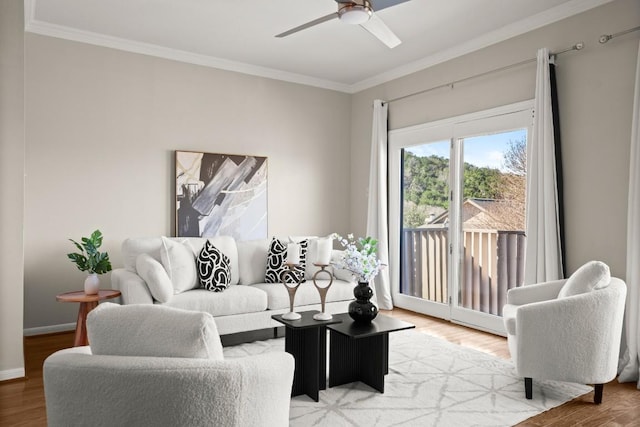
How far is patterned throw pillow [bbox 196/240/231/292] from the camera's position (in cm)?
396

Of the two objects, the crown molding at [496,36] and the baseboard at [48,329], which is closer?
the crown molding at [496,36]

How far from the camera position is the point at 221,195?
5.13 metres

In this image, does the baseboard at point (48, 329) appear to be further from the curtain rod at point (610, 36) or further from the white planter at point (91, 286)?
the curtain rod at point (610, 36)

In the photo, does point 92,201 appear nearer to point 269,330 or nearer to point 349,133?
point 269,330

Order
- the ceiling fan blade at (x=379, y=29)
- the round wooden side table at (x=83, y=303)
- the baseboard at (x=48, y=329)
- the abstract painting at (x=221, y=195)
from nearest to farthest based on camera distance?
the ceiling fan blade at (x=379, y=29)
the round wooden side table at (x=83, y=303)
the baseboard at (x=48, y=329)
the abstract painting at (x=221, y=195)

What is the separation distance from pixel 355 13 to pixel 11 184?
2592 millimetres

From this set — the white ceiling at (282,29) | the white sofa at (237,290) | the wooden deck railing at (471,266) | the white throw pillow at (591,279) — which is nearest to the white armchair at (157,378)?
the white sofa at (237,290)

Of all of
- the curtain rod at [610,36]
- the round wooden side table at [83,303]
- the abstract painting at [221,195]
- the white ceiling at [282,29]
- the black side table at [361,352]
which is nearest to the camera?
A: the black side table at [361,352]

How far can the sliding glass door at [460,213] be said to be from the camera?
4.29m

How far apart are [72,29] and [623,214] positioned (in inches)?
196

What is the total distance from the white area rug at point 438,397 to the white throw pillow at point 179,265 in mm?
684

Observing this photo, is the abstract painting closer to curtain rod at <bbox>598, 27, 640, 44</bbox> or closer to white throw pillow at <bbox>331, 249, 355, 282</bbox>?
white throw pillow at <bbox>331, 249, 355, 282</bbox>

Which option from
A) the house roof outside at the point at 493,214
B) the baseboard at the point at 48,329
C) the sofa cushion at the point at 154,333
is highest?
the house roof outside at the point at 493,214

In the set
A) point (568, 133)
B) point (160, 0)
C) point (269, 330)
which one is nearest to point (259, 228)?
point (269, 330)
